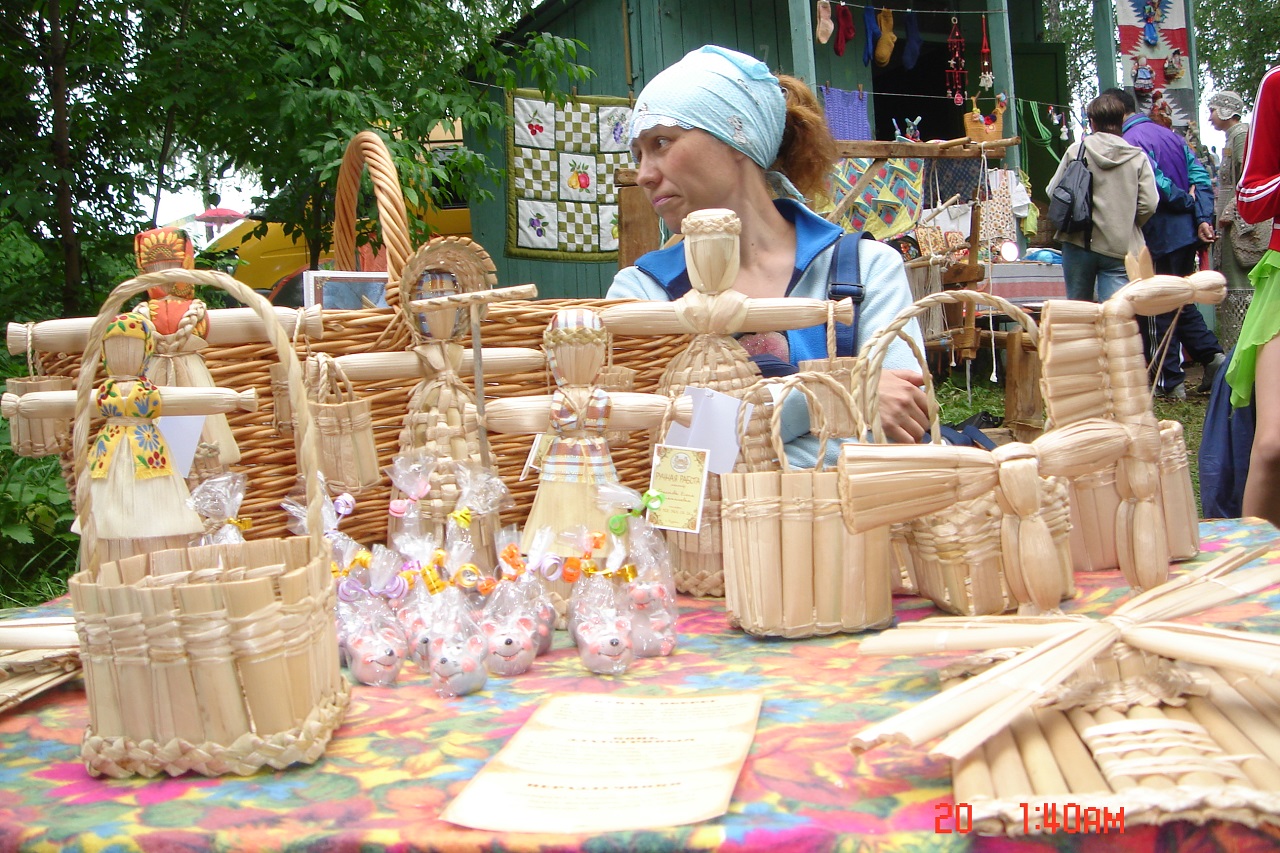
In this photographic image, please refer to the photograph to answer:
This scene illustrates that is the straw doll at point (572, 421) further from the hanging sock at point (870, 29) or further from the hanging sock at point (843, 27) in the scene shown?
the hanging sock at point (870, 29)

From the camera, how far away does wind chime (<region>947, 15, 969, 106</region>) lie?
7.60 m

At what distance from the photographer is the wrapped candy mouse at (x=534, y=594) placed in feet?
4.07

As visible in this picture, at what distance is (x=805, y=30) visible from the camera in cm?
533

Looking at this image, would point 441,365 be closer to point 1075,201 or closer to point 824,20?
point 1075,201

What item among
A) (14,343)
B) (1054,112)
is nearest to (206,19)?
(14,343)

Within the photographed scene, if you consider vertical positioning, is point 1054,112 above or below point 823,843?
above

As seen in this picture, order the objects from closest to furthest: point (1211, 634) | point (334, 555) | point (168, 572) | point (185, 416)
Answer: point (1211, 634) → point (168, 572) → point (185, 416) → point (334, 555)

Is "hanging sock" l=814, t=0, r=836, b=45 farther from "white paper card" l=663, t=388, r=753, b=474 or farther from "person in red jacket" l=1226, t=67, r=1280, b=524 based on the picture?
"white paper card" l=663, t=388, r=753, b=474

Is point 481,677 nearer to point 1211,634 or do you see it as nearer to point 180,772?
point 180,772

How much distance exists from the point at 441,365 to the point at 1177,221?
517 cm

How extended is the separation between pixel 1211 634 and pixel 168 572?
1.04 meters

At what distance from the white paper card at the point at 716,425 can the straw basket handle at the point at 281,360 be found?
0.63m

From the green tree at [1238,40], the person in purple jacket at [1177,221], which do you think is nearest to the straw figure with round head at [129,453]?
the person in purple jacket at [1177,221]

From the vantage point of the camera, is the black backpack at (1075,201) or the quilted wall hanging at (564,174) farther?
the quilted wall hanging at (564,174)
